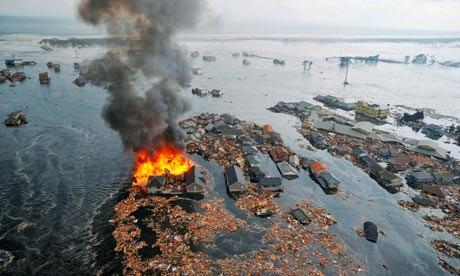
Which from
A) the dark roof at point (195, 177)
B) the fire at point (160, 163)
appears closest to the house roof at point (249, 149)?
the fire at point (160, 163)

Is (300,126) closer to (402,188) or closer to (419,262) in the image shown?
(402,188)

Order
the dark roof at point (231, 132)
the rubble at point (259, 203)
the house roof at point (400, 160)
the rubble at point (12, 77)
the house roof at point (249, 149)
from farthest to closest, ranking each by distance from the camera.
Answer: the rubble at point (12, 77)
the dark roof at point (231, 132)
the house roof at point (249, 149)
the house roof at point (400, 160)
the rubble at point (259, 203)

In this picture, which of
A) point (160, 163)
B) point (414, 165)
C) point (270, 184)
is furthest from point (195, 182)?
point (414, 165)

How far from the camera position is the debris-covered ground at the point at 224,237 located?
22109 mm

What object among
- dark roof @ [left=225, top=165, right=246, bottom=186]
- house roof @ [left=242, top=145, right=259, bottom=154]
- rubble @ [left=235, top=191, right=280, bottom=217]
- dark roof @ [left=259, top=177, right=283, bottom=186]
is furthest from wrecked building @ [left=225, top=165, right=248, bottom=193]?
house roof @ [left=242, top=145, right=259, bottom=154]

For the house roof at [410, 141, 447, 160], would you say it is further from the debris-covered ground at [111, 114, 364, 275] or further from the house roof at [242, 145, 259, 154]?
Answer: the house roof at [242, 145, 259, 154]

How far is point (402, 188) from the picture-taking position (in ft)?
115

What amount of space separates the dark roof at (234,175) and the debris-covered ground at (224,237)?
1.34 m

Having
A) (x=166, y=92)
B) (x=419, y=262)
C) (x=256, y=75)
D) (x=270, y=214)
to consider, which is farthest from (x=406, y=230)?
(x=256, y=75)

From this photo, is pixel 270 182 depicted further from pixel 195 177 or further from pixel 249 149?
pixel 249 149

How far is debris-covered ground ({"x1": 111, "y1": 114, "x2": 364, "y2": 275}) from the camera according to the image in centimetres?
2211

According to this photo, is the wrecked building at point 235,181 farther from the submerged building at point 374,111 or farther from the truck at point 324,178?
the submerged building at point 374,111

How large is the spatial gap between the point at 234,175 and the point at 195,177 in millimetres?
4669

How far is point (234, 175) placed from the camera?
32.7 metres
